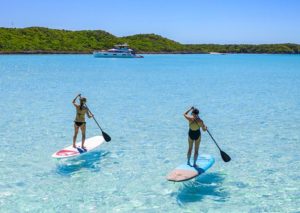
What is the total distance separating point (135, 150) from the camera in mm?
17609

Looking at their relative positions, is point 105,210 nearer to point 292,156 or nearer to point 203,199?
point 203,199

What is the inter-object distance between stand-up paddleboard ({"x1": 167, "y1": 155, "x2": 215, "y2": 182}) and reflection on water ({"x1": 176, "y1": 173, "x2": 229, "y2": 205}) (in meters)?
0.48

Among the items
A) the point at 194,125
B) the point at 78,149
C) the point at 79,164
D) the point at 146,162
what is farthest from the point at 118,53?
the point at 194,125

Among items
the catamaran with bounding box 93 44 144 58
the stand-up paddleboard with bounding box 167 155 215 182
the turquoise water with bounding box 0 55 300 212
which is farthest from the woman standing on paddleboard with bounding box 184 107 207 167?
the catamaran with bounding box 93 44 144 58

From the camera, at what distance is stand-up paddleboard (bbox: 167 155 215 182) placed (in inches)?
479

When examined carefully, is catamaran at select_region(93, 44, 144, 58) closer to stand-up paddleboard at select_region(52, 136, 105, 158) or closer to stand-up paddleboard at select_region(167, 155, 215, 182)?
stand-up paddleboard at select_region(52, 136, 105, 158)

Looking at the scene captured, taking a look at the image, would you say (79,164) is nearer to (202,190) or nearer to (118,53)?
(202,190)

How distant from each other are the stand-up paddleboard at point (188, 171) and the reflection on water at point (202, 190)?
1.58 feet

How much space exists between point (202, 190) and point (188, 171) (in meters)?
0.74

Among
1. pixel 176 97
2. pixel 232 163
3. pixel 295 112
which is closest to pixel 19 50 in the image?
pixel 176 97

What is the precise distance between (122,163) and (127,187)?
261 centimetres

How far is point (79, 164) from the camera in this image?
15.4 meters

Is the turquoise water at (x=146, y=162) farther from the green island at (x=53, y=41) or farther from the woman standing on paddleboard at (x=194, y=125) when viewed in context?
the green island at (x=53, y=41)

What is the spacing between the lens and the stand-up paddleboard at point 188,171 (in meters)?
12.2
